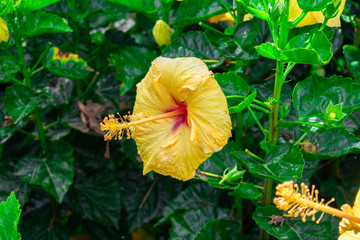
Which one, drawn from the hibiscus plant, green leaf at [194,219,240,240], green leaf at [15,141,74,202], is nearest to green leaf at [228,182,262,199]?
the hibiscus plant

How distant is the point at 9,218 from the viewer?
101 cm

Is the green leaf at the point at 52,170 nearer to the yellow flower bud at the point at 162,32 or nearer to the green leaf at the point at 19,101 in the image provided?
the green leaf at the point at 19,101

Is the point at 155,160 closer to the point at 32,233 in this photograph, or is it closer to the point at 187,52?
the point at 187,52

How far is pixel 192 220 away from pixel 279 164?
0.39m

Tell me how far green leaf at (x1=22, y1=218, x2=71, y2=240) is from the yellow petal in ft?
2.33

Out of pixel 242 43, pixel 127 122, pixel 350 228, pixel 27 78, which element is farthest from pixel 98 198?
pixel 350 228

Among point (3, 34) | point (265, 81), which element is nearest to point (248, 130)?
point (265, 81)

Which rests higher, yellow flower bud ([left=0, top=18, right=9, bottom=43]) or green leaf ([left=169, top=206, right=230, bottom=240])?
yellow flower bud ([left=0, top=18, right=9, bottom=43])

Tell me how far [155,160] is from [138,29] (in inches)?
40.6

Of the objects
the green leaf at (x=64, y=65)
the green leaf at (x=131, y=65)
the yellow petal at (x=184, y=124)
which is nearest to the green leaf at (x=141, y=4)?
the green leaf at (x=131, y=65)

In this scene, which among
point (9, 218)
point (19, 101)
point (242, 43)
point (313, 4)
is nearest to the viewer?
point (313, 4)

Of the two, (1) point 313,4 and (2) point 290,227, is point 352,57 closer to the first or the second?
(1) point 313,4

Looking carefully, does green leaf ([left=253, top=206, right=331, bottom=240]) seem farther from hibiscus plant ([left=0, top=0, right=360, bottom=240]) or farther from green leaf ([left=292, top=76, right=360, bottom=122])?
green leaf ([left=292, top=76, right=360, bottom=122])

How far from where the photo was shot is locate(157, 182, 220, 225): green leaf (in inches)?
55.6
